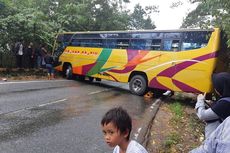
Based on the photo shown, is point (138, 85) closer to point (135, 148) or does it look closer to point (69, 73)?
point (69, 73)

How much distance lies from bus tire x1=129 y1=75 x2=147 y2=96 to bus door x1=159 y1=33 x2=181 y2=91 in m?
0.94

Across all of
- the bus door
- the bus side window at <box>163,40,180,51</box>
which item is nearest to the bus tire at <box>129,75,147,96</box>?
the bus door

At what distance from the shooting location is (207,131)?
4148 mm

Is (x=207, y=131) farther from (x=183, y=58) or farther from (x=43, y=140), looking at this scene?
(x=183, y=58)

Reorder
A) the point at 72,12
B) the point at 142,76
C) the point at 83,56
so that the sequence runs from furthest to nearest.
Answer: the point at 72,12 → the point at 83,56 → the point at 142,76

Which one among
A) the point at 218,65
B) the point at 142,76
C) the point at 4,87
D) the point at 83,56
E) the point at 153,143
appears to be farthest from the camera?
the point at 83,56

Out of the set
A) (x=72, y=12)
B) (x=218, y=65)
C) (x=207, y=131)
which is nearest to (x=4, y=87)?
(x=218, y=65)

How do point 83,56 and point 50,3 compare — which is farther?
point 50,3

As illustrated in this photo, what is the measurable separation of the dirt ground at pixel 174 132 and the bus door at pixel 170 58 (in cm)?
191

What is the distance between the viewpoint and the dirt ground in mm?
7512

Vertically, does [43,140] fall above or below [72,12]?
below

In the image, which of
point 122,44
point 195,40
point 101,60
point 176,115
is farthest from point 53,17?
point 176,115

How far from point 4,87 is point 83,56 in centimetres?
561

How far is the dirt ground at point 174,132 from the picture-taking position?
24.6ft
